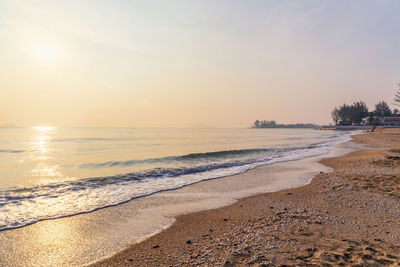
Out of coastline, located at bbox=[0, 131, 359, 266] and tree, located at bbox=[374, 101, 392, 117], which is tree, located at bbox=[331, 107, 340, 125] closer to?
tree, located at bbox=[374, 101, 392, 117]

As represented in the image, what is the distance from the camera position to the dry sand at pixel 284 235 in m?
3.76

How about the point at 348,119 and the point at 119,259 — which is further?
the point at 348,119

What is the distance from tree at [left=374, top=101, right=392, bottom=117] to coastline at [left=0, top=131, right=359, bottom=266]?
190437 millimetres

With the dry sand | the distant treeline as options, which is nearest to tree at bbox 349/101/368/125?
the distant treeline

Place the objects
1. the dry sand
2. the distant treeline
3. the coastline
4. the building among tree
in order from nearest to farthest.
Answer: the dry sand
the coastline
the building among tree
the distant treeline

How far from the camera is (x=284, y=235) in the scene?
458cm

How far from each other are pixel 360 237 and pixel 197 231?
3283 mm

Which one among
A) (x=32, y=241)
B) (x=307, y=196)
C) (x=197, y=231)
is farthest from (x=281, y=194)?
(x=32, y=241)

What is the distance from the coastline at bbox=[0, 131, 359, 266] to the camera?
13.8 feet

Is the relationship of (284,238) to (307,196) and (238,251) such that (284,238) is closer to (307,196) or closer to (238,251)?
(238,251)

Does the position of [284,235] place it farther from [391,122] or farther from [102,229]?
[391,122]

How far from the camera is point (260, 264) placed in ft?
11.7

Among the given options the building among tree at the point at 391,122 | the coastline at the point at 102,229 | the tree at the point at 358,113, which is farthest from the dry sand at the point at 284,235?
the tree at the point at 358,113

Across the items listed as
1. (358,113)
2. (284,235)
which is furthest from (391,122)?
(284,235)
